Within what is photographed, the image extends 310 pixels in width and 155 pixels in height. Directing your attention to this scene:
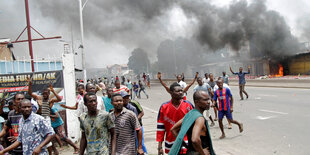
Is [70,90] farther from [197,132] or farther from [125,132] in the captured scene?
[197,132]

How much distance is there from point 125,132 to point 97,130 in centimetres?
35

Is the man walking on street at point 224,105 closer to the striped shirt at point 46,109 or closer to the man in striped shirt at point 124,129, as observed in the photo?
the man in striped shirt at point 124,129

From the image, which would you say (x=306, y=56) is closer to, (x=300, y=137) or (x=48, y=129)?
(x=300, y=137)

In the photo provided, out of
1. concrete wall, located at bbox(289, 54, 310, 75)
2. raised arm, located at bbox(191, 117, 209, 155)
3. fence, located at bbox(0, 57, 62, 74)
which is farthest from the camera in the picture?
concrete wall, located at bbox(289, 54, 310, 75)

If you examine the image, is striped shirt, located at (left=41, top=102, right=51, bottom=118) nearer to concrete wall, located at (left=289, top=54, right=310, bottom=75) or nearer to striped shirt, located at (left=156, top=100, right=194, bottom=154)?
striped shirt, located at (left=156, top=100, right=194, bottom=154)

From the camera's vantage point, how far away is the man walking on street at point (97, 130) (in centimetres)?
300

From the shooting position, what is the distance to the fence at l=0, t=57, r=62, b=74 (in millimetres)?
5691

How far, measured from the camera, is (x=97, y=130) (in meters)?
3.01

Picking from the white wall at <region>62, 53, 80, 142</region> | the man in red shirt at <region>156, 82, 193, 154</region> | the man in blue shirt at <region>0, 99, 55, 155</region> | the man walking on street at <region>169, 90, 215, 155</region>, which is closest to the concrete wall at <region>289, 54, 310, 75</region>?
the white wall at <region>62, 53, 80, 142</region>

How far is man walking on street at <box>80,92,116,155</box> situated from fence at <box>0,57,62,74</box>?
324cm

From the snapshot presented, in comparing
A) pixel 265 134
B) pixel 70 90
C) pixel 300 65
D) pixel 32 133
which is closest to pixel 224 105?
pixel 265 134

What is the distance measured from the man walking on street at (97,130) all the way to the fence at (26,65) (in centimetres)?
324

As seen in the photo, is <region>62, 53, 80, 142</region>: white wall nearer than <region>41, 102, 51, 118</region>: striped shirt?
No

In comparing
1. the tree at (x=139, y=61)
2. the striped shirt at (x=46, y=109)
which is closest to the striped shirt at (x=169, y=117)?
the striped shirt at (x=46, y=109)
